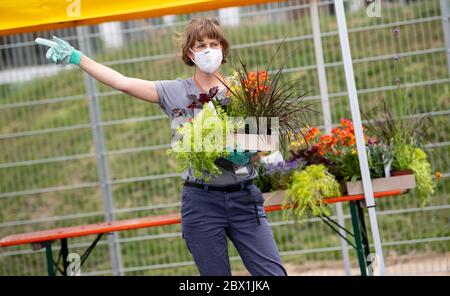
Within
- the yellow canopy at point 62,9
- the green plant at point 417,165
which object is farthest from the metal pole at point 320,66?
the yellow canopy at point 62,9

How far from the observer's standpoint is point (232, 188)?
407 cm

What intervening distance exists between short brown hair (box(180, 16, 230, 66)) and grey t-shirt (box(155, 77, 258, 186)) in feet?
0.63

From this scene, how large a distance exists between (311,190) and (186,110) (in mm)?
1165

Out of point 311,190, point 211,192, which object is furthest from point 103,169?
point 211,192

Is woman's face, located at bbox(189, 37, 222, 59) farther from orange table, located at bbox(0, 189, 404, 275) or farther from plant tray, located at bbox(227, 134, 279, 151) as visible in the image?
orange table, located at bbox(0, 189, 404, 275)

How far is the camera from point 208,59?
415 centimetres

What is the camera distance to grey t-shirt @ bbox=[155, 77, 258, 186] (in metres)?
4.08

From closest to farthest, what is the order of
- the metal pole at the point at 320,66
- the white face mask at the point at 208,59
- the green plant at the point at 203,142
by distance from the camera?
the green plant at the point at 203,142, the white face mask at the point at 208,59, the metal pole at the point at 320,66

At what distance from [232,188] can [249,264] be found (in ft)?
1.26

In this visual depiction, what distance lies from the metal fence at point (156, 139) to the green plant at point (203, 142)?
1877mm

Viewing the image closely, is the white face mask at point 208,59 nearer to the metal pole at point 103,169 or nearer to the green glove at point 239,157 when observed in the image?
the green glove at point 239,157

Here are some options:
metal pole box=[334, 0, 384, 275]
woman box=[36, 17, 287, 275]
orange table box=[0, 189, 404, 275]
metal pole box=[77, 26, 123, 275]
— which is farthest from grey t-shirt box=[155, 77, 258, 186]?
metal pole box=[77, 26, 123, 275]

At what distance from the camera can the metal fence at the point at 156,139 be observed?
20.9ft
